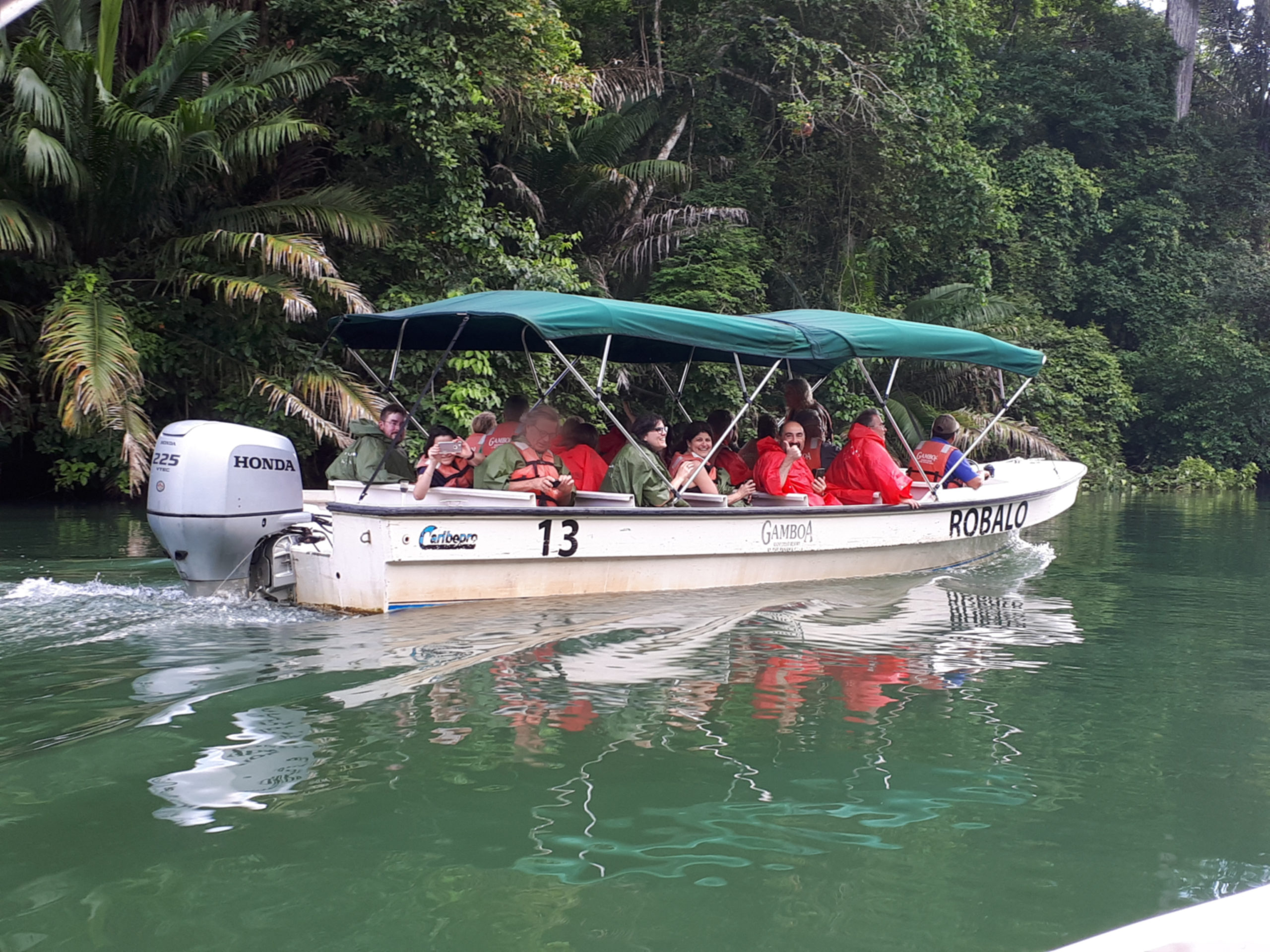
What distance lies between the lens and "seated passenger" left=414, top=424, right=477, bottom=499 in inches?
316

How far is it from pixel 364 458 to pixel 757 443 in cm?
368

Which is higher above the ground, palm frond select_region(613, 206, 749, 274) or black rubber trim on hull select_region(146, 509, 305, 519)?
palm frond select_region(613, 206, 749, 274)

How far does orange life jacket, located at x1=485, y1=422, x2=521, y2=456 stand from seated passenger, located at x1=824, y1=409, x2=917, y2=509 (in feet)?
9.81

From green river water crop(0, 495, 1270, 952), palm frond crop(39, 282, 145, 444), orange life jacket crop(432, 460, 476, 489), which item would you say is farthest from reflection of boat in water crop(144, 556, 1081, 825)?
palm frond crop(39, 282, 145, 444)

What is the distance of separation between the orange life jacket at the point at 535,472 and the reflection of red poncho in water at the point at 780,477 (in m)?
2.28

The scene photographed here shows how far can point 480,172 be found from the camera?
15.9 m

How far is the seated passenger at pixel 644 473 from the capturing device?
28.6 feet

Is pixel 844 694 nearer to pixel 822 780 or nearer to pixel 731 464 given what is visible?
pixel 822 780

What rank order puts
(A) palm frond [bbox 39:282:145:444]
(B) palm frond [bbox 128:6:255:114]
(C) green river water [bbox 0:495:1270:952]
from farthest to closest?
(B) palm frond [bbox 128:6:255:114] < (A) palm frond [bbox 39:282:145:444] < (C) green river water [bbox 0:495:1270:952]

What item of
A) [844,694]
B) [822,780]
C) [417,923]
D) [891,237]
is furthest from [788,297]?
[417,923]

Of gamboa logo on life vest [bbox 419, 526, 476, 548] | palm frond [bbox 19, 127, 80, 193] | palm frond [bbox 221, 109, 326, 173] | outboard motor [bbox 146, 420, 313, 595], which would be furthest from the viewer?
palm frond [bbox 221, 109, 326, 173]

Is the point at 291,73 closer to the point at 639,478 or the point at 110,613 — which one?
the point at 639,478

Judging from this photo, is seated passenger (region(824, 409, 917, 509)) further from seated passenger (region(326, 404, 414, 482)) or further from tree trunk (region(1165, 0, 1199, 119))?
tree trunk (region(1165, 0, 1199, 119))

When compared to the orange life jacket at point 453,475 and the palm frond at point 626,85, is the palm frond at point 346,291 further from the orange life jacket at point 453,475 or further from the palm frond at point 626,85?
the palm frond at point 626,85
